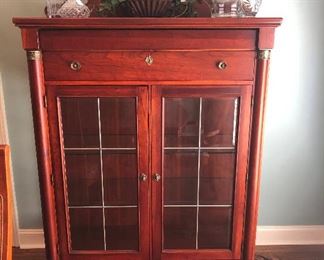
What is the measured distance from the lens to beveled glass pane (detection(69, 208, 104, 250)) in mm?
1635

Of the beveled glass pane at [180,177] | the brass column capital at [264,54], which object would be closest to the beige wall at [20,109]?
the beveled glass pane at [180,177]

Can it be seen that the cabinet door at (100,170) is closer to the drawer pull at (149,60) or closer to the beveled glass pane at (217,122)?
the drawer pull at (149,60)

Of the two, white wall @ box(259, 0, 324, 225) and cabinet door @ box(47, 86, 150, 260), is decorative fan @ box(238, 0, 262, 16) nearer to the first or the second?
white wall @ box(259, 0, 324, 225)

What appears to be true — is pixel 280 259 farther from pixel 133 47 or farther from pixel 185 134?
pixel 133 47

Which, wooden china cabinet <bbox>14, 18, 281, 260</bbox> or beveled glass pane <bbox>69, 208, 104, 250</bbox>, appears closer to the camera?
wooden china cabinet <bbox>14, 18, 281, 260</bbox>

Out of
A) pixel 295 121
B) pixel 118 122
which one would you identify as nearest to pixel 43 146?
pixel 118 122

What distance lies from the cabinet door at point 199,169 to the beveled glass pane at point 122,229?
101mm

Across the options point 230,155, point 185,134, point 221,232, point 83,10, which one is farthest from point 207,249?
point 83,10

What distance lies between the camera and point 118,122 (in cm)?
151

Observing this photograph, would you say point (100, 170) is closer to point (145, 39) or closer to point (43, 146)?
point (43, 146)

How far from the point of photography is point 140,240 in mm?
1649

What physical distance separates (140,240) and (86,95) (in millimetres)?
748

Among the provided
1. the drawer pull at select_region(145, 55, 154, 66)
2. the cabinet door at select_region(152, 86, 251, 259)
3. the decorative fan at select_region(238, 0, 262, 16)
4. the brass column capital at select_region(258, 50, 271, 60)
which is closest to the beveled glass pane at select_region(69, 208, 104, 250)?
the cabinet door at select_region(152, 86, 251, 259)

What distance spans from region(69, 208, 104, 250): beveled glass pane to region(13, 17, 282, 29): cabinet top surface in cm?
85
